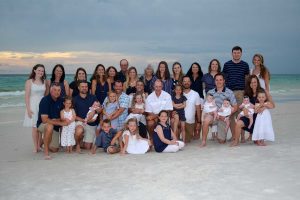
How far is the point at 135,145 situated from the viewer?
6.42m

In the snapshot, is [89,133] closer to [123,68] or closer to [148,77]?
[148,77]

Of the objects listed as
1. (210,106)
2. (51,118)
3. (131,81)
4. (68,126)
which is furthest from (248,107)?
(51,118)

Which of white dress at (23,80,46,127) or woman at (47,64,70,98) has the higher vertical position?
woman at (47,64,70,98)

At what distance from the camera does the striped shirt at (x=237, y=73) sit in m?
7.57

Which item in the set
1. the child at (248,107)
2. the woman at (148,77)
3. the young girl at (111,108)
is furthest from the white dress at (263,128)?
the young girl at (111,108)

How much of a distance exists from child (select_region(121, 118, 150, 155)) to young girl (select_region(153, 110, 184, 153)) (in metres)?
0.20

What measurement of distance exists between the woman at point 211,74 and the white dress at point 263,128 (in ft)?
4.36

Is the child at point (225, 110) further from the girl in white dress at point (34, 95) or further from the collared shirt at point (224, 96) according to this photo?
the girl in white dress at point (34, 95)

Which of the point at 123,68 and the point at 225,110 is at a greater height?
the point at 123,68

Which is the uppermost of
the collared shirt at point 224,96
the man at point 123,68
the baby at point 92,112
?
the man at point 123,68

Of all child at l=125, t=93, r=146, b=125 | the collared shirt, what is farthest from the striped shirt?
child at l=125, t=93, r=146, b=125

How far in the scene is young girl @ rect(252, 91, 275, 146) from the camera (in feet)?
Answer: 21.8

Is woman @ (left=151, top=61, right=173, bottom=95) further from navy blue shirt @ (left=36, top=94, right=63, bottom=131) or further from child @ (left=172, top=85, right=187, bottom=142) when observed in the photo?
navy blue shirt @ (left=36, top=94, right=63, bottom=131)

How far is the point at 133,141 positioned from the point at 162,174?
1769 mm
